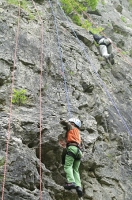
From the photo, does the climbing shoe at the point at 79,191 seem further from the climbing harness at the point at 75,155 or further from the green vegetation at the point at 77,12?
the green vegetation at the point at 77,12

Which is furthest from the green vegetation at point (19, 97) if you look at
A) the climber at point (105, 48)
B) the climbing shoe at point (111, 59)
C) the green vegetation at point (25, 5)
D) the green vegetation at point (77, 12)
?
the green vegetation at point (77, 12)

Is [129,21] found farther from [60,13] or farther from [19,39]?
[19,39]

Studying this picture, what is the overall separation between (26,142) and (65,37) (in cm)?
526

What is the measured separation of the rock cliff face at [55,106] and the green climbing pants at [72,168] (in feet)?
0.71

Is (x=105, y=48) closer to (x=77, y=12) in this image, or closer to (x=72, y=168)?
(x=77, y=12)

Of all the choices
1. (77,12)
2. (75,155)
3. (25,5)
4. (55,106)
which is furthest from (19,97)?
(77,12)

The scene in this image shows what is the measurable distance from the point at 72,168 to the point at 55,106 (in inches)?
68.8

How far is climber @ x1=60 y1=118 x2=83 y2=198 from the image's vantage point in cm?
619

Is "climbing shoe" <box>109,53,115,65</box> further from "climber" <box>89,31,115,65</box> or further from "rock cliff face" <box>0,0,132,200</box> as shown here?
"rock cliff face" <box>0,0,132,200</box>

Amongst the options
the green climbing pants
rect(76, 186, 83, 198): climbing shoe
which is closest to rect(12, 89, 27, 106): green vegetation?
the green climbing pants

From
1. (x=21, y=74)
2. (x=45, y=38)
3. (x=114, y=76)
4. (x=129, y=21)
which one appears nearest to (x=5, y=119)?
(x=21, y=74)

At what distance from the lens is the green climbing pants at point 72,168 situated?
624cm

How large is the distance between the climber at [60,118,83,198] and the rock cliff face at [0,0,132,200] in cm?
18

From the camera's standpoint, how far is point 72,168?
21.5 feet
